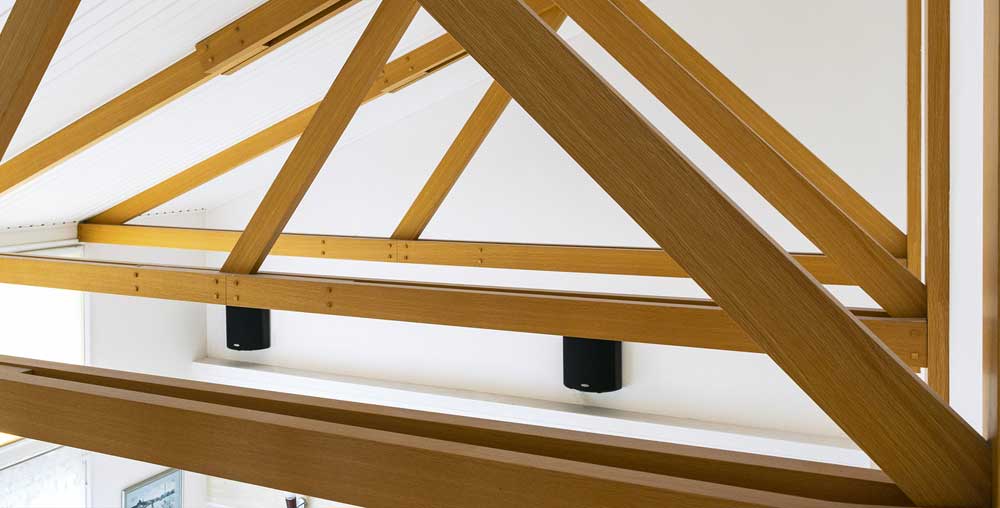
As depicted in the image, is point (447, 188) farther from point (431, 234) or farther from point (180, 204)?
point (180, 204)

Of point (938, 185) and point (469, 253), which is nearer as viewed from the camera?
point (938, 185)

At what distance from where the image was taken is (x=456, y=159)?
4738 mm

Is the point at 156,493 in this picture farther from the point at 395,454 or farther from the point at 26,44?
the point at 395,454

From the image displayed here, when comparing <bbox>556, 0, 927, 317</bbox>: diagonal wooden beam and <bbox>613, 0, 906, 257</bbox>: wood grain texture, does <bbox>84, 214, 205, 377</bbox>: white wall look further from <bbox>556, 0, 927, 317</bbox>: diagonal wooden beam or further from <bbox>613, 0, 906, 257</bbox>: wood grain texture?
<bbox>556, 0, 927, 317</bbox>: diagonal wooden beam

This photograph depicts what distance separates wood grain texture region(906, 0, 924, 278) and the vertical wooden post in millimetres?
2147

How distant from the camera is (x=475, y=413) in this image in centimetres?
721

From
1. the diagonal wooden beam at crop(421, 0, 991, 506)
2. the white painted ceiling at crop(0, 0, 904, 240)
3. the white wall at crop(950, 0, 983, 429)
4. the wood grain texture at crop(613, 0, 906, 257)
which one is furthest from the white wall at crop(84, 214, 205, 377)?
the diagonal wooden beam at crop(421, 0, 991, 506)

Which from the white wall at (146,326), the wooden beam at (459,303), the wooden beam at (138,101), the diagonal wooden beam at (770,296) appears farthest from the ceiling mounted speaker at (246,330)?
the diagonal wooden beam at (770,296)

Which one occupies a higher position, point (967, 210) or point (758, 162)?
point (758, 162)

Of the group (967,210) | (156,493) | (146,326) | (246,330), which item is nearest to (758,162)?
(967,210)

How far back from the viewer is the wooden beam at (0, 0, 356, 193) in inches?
144

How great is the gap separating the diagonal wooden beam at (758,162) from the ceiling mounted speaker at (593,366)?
12.6 ft

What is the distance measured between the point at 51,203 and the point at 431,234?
2.95 metres

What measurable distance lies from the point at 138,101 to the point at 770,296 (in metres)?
3.97
